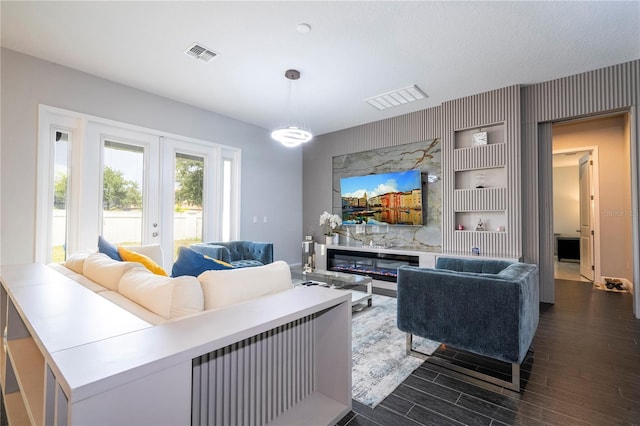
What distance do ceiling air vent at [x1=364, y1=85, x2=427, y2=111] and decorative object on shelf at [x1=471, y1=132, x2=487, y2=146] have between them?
951 millimetres

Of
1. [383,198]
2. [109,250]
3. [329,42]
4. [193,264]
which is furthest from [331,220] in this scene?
[193,264]

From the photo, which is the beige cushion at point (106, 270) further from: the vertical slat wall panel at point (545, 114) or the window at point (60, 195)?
the vertical slat wall panel at point (545, 114)

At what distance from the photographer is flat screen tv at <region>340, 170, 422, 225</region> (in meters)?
4.90

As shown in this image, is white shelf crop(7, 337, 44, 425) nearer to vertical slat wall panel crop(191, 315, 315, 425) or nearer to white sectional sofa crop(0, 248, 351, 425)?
white sectional sofa crop(0, 248, 351, 425)

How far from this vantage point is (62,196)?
3615 mm

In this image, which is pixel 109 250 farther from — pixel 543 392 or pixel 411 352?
pixel 543 392

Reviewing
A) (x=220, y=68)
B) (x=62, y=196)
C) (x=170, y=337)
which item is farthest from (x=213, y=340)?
(x=62, y=196)

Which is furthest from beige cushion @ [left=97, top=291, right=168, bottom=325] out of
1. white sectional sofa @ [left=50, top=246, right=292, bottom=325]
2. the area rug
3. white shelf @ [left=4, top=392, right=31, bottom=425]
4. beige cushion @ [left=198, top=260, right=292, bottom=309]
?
the area rug

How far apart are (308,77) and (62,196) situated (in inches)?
134

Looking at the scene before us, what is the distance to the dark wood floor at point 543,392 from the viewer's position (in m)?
1.68

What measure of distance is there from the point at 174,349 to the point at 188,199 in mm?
4353

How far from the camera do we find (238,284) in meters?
1.48

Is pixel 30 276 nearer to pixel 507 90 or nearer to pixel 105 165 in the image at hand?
pixel 105 165

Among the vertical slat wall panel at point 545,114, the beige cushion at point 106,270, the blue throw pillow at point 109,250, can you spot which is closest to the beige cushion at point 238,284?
the beige cushion at point 106,270
